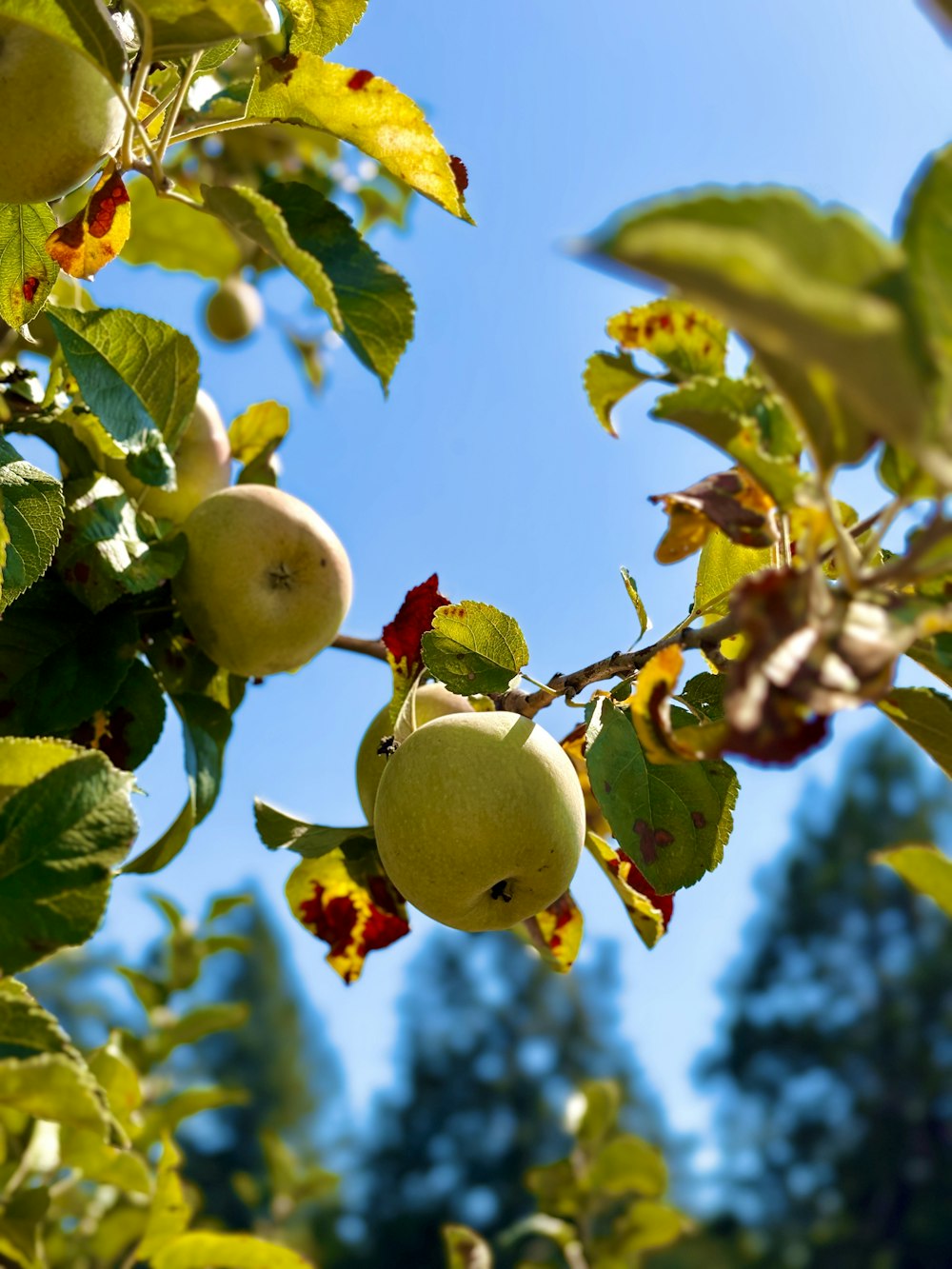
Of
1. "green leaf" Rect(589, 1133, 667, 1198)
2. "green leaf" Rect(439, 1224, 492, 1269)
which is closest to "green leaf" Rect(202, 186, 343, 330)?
"green leaf" Rect(439, 1224, 492, 1269)

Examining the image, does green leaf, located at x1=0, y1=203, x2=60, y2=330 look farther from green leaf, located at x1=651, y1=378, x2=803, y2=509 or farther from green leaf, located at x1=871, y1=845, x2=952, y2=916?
green leaf, located at x1=871, y1=845, x2=952, y2=916

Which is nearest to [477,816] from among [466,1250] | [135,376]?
[135,376]

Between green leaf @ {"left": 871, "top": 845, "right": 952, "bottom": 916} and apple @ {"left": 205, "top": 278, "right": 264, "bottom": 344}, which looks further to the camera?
apple @ {"left": 205, "top": 278, "right": 264, "bottom": 344}

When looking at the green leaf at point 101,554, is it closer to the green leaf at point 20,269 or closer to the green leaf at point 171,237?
the green leaf at point 20,269

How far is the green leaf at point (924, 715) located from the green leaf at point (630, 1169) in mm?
1641

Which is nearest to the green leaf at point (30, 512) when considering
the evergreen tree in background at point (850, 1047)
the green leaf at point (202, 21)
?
the green leaf at point (202, 21)

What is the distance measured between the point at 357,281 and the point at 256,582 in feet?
1.56

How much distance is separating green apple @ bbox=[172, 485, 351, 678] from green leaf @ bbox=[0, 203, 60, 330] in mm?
319

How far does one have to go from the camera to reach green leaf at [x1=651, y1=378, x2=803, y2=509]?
2.37ft

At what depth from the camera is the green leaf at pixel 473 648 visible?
3.76 ft

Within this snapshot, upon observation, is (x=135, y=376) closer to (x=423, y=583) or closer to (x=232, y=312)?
(x=423, y=583)

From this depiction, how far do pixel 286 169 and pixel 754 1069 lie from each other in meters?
29.6

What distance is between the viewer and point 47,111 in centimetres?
95

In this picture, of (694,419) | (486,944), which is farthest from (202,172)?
(486,944)
